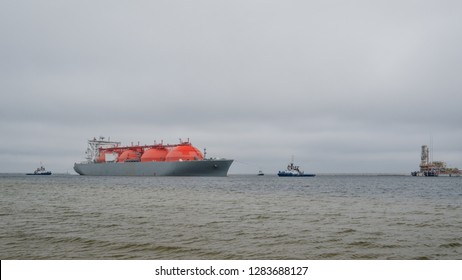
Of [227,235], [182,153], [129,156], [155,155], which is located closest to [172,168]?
[182,153]

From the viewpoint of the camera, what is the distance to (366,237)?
55.2 feet

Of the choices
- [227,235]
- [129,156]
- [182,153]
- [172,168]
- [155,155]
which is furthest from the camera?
[129,156]

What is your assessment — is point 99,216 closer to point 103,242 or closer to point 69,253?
point 103,242

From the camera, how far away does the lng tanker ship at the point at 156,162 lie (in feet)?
352

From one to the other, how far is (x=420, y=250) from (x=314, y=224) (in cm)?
664

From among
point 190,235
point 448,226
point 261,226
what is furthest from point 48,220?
point 448,226

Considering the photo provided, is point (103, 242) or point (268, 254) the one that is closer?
point (268, 254)

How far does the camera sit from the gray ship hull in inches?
4171

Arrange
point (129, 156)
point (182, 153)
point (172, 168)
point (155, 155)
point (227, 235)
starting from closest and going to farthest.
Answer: point (227, 235), point (172, 168), point (182, 153), point (155, 155), point (129, 156)

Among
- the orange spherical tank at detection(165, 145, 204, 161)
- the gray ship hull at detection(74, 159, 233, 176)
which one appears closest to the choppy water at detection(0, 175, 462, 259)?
the gray ship hull at detection(74, 159, 233, 176)

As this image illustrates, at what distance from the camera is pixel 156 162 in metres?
112

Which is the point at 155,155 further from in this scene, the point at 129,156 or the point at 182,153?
the point at 129,156

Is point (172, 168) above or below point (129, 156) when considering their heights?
below

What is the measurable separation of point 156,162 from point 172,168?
5659mm
